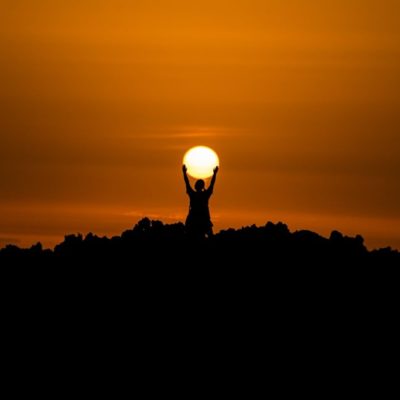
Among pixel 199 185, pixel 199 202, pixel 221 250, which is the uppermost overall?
pixel 199 185

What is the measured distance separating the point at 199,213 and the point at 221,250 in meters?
1.26

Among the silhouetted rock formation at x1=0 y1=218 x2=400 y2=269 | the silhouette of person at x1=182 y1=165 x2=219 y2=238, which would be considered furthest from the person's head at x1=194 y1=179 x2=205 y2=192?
the silhouetted rock formation at x1=0 y1=218 x2=400 y2=269

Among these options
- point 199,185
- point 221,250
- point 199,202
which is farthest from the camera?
point 199,185

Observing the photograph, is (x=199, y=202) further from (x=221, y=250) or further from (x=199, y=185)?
(x=221, y=250)

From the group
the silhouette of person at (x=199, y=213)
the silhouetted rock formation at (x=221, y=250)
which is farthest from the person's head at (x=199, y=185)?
the silhouetted rock formation at (x=221, y=250)

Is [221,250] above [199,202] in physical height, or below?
below

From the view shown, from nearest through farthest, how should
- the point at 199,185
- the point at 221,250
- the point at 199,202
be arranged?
1. the point at 221,250
2. the point at 199,202
3. the point at 199,185

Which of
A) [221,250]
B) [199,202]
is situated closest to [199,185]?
[199,202]

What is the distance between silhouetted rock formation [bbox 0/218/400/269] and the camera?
56375 millimetres

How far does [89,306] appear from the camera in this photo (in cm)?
5569

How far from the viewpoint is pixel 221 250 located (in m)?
56.7

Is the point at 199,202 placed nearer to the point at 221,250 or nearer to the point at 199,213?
the point at 199,213

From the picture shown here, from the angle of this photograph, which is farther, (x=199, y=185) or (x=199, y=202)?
(x=199, y=185)

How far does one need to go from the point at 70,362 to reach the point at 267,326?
17.4 feet
